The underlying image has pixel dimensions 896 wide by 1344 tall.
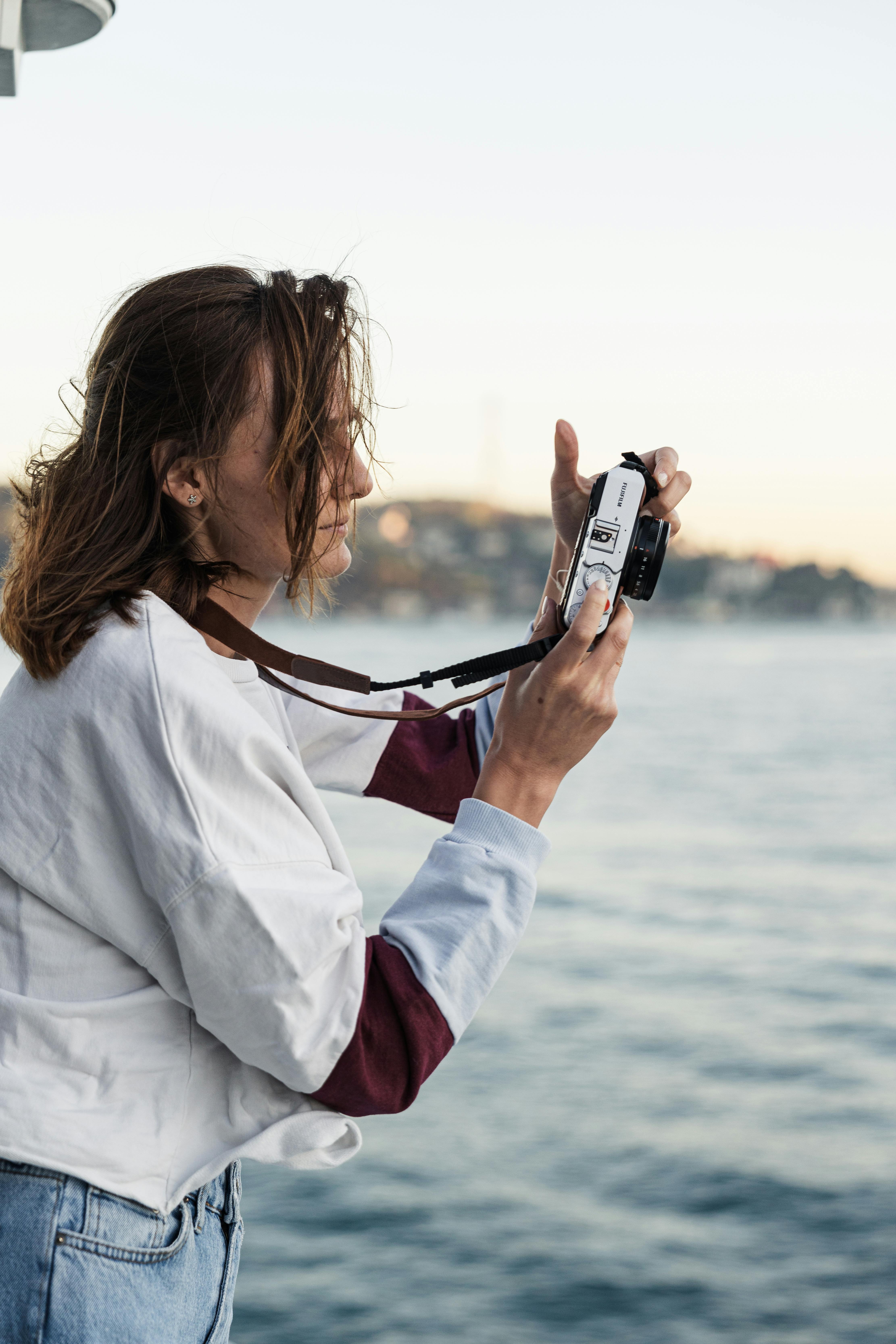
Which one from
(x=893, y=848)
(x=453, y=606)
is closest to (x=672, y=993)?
(x=893, y=848)

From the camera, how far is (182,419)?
1089mm

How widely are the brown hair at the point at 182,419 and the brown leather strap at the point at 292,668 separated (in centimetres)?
2

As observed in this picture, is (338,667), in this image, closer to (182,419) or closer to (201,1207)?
(182,419)

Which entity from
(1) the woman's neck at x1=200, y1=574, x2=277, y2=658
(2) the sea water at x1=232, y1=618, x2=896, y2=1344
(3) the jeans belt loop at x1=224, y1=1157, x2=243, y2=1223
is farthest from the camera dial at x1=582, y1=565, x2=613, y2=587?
(2) the sea water at x1=232, y1=618, x2=896, y2=1344

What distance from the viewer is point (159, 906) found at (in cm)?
95

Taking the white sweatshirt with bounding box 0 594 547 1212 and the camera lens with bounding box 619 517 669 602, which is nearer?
the white sweatshirt with bounding box 0 594 547 1212

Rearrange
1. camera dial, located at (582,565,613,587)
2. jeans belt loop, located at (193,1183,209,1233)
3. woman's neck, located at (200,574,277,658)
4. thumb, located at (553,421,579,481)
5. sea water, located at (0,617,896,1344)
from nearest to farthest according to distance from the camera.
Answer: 1. jeans belt loop, located at (193,1183,209,1233)
2. woman's neck, located at (200,574,277,658)
3. camera dial, located at (582,565,613,587)
4. thumb, located at (553,421,579,481)
5. sea water, located at (0,617,896,1344)

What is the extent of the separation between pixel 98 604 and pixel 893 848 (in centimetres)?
1304

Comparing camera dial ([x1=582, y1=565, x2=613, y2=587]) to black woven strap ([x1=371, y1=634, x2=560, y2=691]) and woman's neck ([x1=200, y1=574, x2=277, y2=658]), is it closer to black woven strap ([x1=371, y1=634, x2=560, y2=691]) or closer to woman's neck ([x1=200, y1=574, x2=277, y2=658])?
black woven strap ([x1=371, y1=634, x2=560, y2=691])

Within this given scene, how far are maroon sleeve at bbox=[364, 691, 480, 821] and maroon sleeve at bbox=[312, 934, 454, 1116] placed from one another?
1.91 feet

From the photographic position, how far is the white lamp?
160 centimetres

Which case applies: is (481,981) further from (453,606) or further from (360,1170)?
(453,606)

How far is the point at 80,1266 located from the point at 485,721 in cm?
81

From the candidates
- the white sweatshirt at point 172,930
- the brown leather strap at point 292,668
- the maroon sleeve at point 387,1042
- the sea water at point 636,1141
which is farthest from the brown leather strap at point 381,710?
the sea water at point 636,1141
